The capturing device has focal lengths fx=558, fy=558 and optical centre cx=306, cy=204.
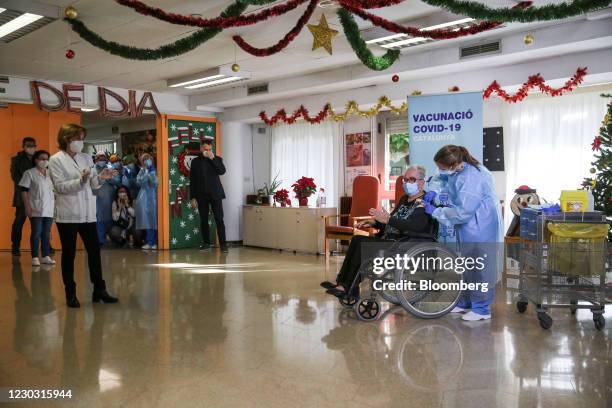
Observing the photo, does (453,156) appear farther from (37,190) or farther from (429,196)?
(37,190)

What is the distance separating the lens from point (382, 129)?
868cm

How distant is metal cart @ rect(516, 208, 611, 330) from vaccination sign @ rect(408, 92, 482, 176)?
1402mm

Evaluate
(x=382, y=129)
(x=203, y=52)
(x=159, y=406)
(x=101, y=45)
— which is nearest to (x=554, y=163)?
(x=382, y=129)

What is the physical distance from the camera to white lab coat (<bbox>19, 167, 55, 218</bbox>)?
24.4 ft

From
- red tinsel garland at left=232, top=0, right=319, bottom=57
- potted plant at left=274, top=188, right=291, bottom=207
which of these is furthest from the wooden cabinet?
red tinsel garland at left=232, top=0, right=319, bottom=57

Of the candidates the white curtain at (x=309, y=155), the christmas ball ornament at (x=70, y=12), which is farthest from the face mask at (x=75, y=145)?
the white curtain at (x=309, y=155)

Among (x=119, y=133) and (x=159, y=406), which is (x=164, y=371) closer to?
(x=159, y=406)

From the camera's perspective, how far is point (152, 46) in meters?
6.44

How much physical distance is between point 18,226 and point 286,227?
405cm

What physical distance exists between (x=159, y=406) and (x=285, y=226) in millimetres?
6304

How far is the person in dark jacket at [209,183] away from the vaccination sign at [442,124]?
4109mm

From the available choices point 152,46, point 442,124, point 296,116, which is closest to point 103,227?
point 296,116

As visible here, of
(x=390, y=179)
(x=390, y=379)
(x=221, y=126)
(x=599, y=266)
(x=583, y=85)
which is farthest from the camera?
(x=221, y=126)

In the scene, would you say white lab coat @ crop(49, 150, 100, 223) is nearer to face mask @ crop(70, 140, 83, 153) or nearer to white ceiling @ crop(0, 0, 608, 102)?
face mask @ crop(70, 140, 83, 153)
